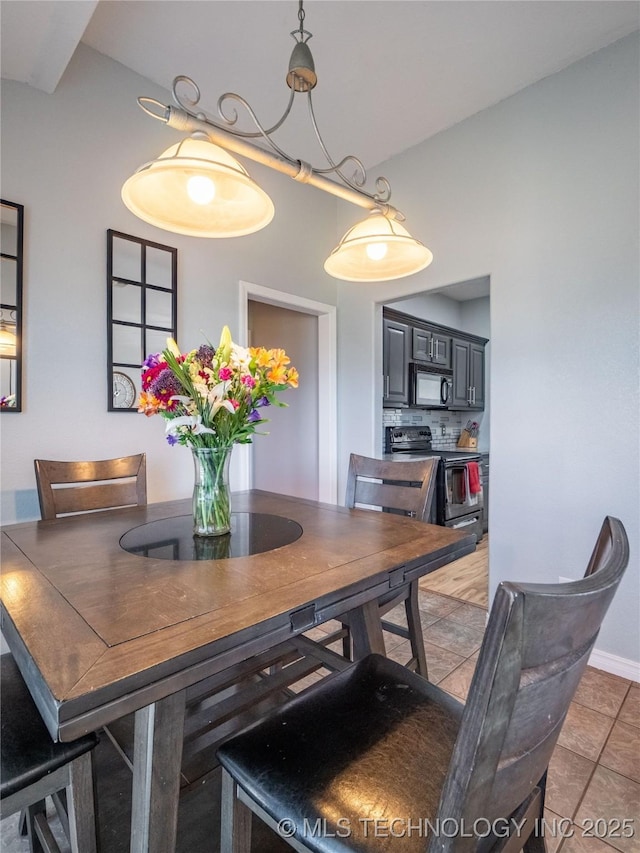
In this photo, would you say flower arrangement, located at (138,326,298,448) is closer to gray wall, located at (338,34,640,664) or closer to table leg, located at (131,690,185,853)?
table leg, located at (131,690,185,853)

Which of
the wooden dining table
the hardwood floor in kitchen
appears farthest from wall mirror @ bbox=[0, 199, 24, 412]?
the hardwood floor in kitchen

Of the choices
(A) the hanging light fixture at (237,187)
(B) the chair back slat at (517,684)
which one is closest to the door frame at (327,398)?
(A) the hanging light fixture at (237,187)

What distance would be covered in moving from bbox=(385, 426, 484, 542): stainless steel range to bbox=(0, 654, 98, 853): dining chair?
10.2ft

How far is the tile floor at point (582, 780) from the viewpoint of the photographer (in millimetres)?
1189

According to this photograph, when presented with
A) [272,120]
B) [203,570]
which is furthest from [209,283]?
[203,570]

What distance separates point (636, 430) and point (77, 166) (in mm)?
3078

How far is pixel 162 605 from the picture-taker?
→ 2.79 feet

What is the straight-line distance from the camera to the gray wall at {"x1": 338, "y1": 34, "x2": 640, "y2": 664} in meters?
2.03

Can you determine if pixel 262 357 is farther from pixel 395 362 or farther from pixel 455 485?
pixel 455 485

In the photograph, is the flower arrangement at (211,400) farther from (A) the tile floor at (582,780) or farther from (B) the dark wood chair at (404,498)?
(A) the tile floor at (582,780)

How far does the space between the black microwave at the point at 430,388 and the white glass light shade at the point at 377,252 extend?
99.2 inches

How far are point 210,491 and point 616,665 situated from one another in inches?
84.3

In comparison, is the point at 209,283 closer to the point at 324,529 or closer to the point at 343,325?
the point at 343,325

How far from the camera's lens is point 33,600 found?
0.87 m
